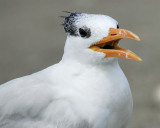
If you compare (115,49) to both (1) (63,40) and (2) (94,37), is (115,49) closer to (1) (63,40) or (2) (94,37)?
(2) (94,37)

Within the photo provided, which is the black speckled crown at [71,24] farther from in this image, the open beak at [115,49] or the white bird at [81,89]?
the open beak at [115,49]

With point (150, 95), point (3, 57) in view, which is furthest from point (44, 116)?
point (3, 57)

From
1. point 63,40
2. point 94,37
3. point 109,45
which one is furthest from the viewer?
point 63,40

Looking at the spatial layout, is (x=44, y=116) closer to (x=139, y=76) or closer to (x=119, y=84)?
(x=119, y=84)

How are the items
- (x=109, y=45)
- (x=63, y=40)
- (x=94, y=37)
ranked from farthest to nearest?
(x=63, y=40), (x=109, y=45), (x=94, y=37)

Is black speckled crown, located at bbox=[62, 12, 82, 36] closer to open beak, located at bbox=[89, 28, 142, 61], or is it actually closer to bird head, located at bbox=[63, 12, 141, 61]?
bird head, located at bbox=[63, 12, 141, 61]

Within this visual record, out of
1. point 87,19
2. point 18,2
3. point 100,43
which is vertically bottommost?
point 100,43

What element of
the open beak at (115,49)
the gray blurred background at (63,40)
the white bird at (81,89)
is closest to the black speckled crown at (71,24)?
the white bird at (81,89)

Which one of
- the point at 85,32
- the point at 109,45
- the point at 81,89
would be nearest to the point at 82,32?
the point at 85,32
